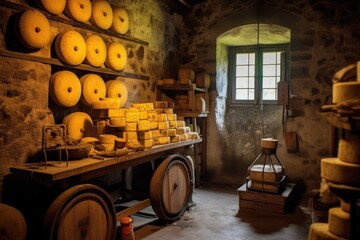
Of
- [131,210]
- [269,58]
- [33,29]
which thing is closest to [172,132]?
[131,210]

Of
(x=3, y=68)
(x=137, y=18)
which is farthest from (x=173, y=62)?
(x=3, y=68)

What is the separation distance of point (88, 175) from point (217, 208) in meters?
2.49

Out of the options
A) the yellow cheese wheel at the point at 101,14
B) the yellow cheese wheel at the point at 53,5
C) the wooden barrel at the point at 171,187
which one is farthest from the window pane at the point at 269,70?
the yellow cheese wheel at the point at 53,5

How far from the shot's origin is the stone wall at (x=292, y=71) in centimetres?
546

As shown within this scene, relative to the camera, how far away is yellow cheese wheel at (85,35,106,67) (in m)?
4.00

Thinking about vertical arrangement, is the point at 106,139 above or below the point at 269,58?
below

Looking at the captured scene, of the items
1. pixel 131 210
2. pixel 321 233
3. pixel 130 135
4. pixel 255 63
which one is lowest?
pixel 131 210

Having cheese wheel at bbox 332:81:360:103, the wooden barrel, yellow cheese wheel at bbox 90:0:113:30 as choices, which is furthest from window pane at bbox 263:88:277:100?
cheese wheel at bbox 332:81:360:103

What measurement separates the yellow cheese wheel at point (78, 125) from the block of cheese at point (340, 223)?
2654 mm

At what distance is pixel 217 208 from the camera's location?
4.88 m

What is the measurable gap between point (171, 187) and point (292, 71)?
122 inches

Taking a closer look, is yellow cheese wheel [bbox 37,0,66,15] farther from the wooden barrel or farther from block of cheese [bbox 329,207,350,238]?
block of cheese [bbox 329,207,350,238]

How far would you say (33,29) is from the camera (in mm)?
3236

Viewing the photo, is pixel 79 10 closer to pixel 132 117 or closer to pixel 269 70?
pixel 132 117
